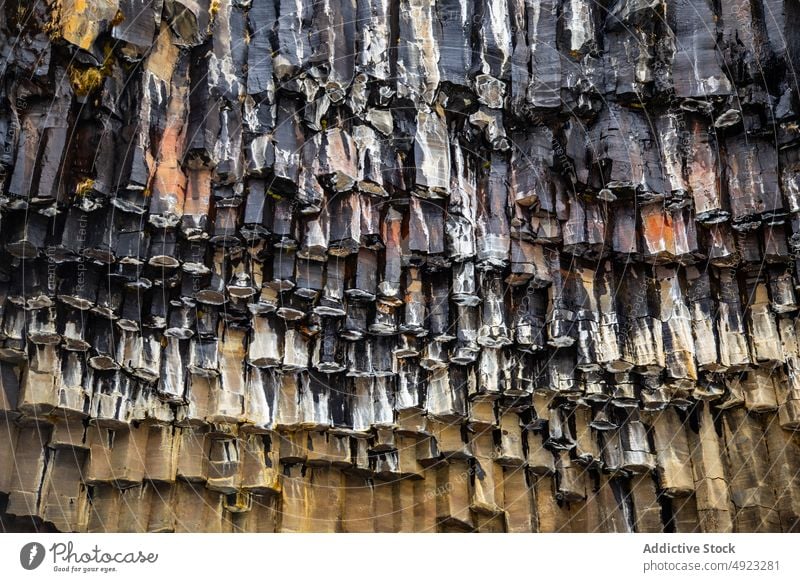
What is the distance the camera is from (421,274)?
12.9 metres

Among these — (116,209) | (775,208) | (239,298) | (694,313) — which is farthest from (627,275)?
(116,209)

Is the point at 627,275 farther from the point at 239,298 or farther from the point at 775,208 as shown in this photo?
the point at 239,298

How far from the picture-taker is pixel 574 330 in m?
12.9
